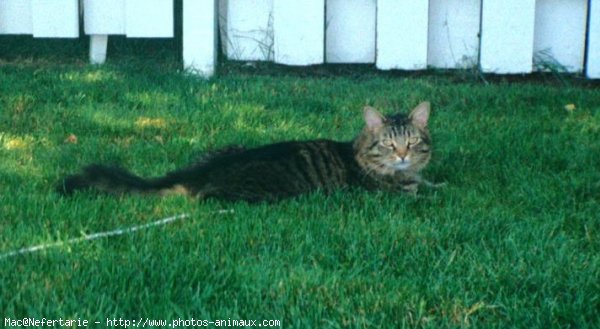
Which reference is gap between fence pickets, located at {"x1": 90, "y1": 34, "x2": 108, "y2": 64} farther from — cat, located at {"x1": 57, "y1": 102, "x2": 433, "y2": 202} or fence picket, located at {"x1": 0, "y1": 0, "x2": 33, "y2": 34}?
cat, located at {"x1": 57, "y1": 102, "x2": 433, "y2": 202}

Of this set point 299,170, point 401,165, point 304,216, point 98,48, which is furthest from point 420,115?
point 98,48

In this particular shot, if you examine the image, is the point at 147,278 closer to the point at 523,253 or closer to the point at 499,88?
the point at 523,253

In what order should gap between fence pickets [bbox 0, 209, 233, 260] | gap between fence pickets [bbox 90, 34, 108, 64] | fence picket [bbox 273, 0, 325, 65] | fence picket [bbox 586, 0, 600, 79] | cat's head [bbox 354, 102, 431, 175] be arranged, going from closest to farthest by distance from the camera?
gap between fence pickets [bbox 0, 209, 233, 260]
cat's head [bbox 354, 102, 431, 175]
fence picket [bbox 586, 0, 600, 79]
fence picket [bbox 273, 0, 325, 65]
gap between fence pickets [bbox 90, 34, 108, 64]

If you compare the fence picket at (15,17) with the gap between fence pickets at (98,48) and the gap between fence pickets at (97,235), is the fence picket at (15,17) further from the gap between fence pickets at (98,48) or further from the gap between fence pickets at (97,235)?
the gap between fence pickets at (97,235)

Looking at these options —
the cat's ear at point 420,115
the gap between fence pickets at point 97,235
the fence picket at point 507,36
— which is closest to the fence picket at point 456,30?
the fence picket at point 507,36

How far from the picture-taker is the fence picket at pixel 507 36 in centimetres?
641

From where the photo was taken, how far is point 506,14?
6426mm

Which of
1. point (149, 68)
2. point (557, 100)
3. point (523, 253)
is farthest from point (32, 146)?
point (557, 100)

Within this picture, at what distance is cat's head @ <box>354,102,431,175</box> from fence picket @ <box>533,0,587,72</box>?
6.95 ft

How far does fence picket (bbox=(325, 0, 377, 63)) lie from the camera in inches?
262

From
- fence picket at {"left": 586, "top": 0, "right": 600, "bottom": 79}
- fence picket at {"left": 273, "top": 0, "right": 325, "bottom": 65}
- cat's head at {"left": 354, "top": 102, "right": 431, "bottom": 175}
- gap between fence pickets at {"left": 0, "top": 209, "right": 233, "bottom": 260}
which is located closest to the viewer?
gap between fence pickets at {"left": 0, "top": 209, "right": 233, "bottom": 260}

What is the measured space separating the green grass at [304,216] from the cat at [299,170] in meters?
0.13

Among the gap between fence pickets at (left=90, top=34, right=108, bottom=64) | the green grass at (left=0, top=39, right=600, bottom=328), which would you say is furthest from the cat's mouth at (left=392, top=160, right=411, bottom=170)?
the gap between fence pickets at (left=90, top=34, right=108, bottom=64)

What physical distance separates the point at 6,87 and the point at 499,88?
2.92 meters
